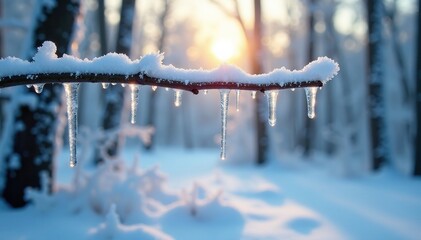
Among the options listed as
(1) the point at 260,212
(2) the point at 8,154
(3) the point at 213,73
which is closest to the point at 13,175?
(2) the point at 8,154

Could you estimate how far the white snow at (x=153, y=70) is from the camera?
1.66m

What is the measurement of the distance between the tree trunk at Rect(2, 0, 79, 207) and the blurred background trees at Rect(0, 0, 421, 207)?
0.06 metres

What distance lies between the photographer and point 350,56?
30703 mm

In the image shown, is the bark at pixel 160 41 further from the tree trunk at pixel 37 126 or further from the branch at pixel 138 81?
the branch at pixel 138 81

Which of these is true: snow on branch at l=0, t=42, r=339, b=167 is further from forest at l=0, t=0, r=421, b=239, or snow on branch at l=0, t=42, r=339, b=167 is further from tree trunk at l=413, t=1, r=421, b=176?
tree trunk at l=413, t=1, r=421, b=176

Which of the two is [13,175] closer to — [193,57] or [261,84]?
[261,84]

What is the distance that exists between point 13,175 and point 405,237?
3777 mm

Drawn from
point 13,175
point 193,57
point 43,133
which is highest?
point 193,57

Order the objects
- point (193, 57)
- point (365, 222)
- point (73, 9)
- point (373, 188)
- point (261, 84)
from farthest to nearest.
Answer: point (193, 57) → point (373, 188) → point (73, 9) → point (365, 222) → point (261, 84)

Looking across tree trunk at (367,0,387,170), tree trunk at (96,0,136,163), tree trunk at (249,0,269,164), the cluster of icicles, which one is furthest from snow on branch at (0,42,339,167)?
Answer: tree trunk at (249,0,269,164)

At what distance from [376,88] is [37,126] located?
23.7ft

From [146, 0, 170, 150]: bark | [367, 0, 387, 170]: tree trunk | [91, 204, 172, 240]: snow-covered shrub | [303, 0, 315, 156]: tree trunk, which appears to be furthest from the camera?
[146, 0, 170, 150]: bark

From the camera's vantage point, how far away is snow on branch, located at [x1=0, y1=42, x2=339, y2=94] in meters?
1.65

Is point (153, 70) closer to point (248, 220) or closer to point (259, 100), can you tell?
point (248, 220)
